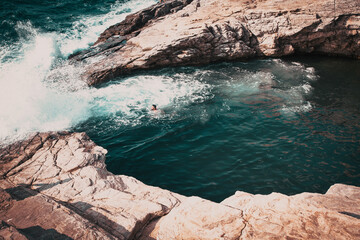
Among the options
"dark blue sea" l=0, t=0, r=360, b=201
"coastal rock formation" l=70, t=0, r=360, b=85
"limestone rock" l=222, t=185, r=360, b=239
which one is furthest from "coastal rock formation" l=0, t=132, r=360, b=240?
"coastal rock formation" l=70, t=0, r=360, b=85

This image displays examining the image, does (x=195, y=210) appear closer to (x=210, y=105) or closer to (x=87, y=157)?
(x=87, y=157)

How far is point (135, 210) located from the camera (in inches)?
225

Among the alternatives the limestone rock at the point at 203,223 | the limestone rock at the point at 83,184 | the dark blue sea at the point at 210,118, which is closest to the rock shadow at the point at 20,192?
the limestone rock at the point at 83,184

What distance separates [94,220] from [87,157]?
3.56 meters

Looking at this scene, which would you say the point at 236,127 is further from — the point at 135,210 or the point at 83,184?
the point at 83,184

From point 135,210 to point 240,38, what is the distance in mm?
15228

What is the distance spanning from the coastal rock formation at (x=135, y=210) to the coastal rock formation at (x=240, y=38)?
9.09 m

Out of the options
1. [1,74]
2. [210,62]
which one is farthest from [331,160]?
[1,74]

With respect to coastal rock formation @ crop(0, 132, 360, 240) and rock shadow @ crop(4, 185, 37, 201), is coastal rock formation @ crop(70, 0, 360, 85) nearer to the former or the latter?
coastal rock formation @ crop(0, 132, 360, 240)

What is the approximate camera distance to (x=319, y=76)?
48.6 ft

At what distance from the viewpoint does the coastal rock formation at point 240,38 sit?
51.6 ft

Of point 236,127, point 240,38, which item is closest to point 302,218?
point 236,127

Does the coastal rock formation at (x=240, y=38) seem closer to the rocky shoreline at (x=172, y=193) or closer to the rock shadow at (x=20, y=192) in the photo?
the rocky shoreline at (x=172, y=193)

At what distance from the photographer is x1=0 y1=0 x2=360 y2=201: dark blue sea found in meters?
8.39
